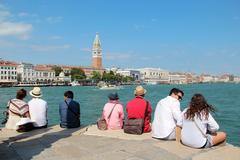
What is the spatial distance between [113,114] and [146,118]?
0.88 m

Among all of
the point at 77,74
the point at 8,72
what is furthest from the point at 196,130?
the point at 77,74

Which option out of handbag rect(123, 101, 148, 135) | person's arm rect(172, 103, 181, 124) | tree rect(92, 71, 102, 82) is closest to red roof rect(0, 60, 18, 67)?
tree rect(92, 71, 102, 82)

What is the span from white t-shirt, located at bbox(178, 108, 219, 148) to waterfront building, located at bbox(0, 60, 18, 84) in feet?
373

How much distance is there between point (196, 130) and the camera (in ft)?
18.5

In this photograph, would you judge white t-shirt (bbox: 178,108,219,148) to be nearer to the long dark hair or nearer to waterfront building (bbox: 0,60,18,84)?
the long dark hair

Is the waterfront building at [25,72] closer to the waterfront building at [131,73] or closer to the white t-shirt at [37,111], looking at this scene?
the waterfront building at [131,73]

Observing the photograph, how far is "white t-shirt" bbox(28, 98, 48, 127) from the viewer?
7.97 metres

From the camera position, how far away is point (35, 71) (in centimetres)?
12938

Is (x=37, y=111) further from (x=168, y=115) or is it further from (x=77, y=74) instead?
(x=77, y=74)

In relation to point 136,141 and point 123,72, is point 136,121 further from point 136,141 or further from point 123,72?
point 123,72

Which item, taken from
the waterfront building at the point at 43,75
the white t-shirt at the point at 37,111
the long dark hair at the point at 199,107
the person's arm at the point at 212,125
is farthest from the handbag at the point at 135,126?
the waterfront building at the point at 43,75

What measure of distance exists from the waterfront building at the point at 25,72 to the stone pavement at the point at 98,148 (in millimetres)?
119535

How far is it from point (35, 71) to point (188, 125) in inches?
5042

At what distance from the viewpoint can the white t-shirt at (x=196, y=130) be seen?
5.60 m
